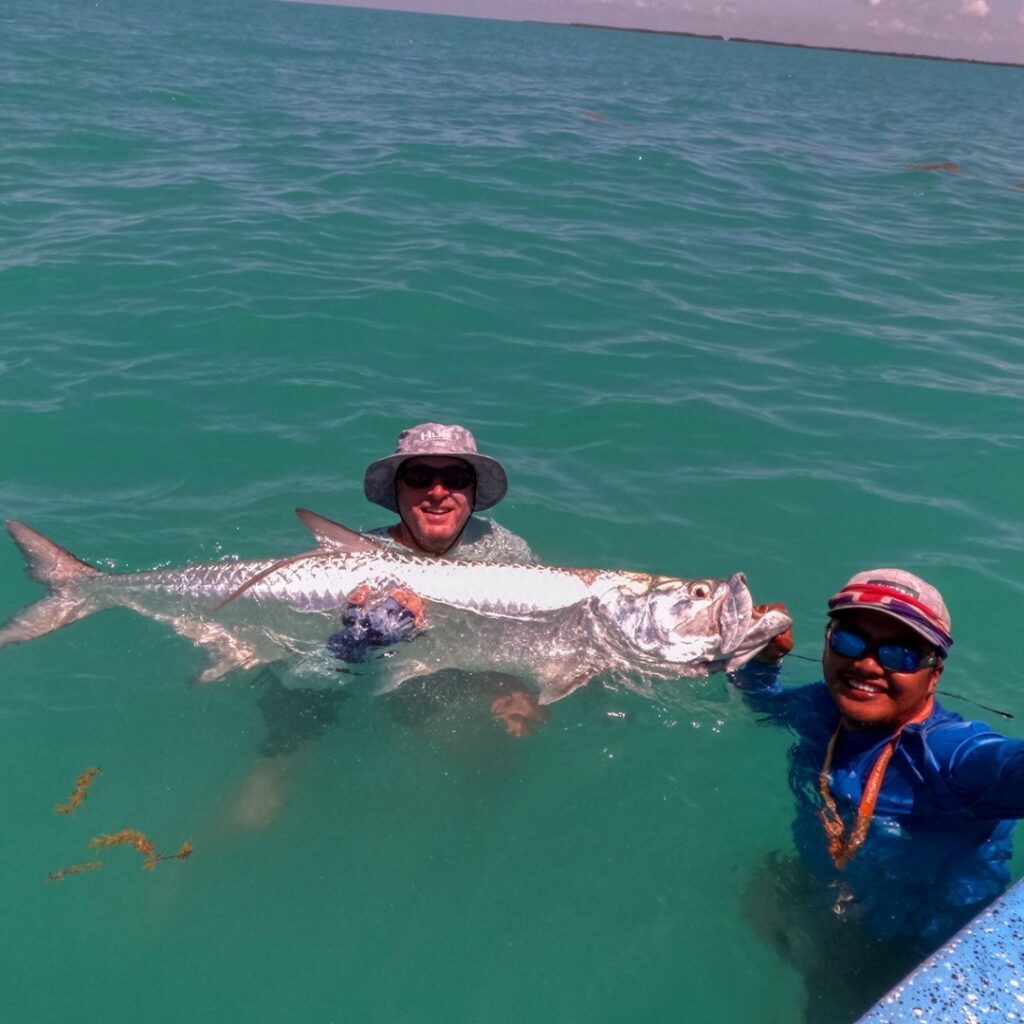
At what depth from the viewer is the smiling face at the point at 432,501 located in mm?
4945

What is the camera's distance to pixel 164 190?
1517 cm

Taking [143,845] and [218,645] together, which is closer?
[143,845]

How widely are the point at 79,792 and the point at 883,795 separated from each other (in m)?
3.63

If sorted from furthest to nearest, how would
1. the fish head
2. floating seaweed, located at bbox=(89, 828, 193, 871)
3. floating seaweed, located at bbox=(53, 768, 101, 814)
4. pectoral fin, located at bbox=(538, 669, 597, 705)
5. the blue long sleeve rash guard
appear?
pectoral fin, located at bbox=(538, 669, 597, 705) < floating seaweed, located at bbox=(53, 768, 101, 814) < floating seaweed, located at bbox=(89, 828, 193, 871) < the fish head < the blue long sleeve rash guard

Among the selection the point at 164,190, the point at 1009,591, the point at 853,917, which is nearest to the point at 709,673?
the point at 853,917

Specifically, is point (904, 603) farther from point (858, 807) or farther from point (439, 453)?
point (439, 453)

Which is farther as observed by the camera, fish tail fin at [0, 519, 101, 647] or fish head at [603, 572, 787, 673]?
fish tail fin at [0, 519, 101, 647]

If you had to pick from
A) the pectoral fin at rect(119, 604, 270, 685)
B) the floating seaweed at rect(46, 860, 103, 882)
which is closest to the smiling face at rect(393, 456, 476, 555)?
the pectoral fin at rect(119, 604, 270, 685)

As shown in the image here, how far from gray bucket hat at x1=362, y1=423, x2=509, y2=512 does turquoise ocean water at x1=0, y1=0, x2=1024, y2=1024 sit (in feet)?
3.89

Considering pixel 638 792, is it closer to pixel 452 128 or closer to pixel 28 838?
pixel 28 838

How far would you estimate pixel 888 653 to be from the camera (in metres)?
3.29

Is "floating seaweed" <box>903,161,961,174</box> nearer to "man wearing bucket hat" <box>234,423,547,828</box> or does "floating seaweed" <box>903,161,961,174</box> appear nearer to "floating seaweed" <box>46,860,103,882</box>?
"man wearing bucket hat" <box>234,423,547,828</box>

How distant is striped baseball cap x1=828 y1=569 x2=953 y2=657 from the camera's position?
3225 mm

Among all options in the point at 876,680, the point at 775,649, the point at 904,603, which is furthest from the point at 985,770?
the point at 775,649
